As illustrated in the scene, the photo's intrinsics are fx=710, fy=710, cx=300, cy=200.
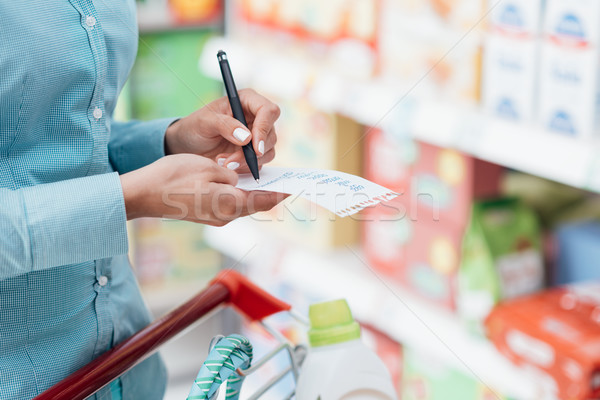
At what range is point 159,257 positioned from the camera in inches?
93.7

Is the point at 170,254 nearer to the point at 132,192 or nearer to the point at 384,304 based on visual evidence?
the point at 384,304

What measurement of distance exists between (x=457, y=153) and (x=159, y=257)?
1269mm

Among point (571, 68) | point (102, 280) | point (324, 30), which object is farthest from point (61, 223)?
point (324, 30)

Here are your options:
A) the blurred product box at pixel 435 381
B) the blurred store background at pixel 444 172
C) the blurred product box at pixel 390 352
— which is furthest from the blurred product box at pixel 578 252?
the blurred product box at pixel 390 352

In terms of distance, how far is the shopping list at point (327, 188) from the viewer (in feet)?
2.21

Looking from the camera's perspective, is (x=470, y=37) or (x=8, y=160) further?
(x=470, y=37)

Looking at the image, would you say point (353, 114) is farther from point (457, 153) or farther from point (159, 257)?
point (159, 257)

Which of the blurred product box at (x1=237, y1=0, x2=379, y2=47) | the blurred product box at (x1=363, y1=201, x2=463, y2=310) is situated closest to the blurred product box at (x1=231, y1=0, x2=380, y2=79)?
the blurred product box at (x1=237, y1=0, x2=379, y2=47)

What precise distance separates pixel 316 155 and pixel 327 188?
45.4 inches

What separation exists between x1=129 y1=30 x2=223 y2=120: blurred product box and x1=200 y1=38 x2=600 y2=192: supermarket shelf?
22 centimetres

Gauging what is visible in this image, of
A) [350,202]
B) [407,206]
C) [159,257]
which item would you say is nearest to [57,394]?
[350,202]

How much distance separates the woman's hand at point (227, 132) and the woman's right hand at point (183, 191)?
0.27ft

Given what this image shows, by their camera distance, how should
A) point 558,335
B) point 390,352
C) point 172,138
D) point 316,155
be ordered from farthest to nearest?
1. point 316,155
2. point 390,352
3. point 558,335
4. point 172,138

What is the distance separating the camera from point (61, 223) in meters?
0.64
